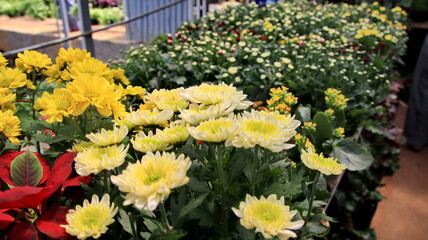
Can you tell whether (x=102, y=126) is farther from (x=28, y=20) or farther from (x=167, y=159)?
(x=28, y=20)

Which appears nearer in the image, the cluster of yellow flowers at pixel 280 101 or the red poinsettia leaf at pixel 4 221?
the red poinsettia leaf at pixel 4 221

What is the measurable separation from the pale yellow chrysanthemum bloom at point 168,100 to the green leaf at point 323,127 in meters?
0.78

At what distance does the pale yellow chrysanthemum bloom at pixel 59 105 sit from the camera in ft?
2.47

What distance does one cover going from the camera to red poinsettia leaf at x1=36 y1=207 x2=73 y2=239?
634mm

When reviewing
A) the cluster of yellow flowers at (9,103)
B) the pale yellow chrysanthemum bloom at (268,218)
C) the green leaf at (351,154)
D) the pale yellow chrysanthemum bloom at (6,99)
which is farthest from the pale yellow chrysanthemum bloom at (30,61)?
the green leaf at (351,154)

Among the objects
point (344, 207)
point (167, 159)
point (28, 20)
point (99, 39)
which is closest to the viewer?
point (167, 159)

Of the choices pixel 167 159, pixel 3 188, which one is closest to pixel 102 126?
pixel 3 188

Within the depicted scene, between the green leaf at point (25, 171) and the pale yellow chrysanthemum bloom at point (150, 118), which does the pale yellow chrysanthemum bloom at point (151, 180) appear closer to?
the pale yellow chrysanthemum bloom at point (150, 118)

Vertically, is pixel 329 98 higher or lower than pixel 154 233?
lower

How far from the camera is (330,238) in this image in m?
2.52

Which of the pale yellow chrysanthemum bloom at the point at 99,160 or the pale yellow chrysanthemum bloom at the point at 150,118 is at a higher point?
the pale yellow chrysanthemum bloom at the point at 150,118

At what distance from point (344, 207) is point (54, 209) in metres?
2.13

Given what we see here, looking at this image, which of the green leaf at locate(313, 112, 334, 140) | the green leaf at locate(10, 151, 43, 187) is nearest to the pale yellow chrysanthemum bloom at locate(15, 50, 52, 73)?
the green leaf at locate(10, 151, 43, 187)

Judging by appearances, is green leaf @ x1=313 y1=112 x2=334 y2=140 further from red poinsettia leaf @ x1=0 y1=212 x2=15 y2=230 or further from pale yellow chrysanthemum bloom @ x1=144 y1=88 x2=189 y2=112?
red poinsettia leaf @ x1=0 y1=212 x2=15 y2=230
